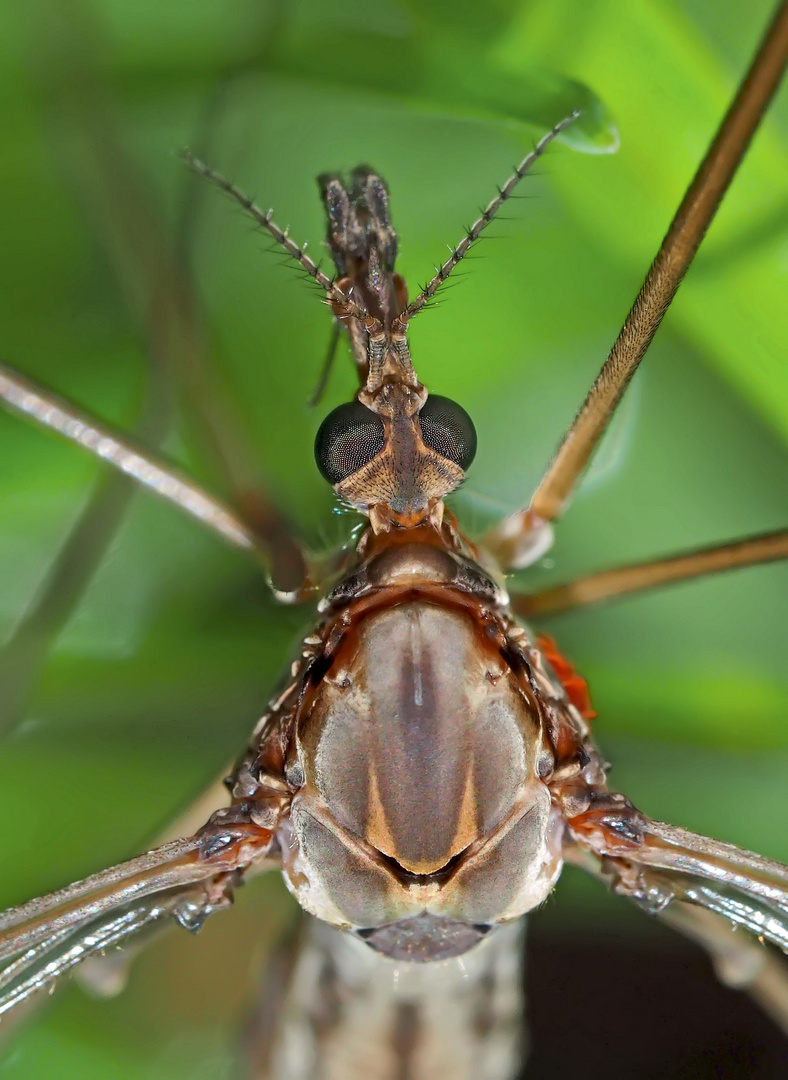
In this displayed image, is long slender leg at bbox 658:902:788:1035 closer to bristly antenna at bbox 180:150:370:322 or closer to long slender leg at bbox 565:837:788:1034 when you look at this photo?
long slender leg at bbox 565:837:788:1034

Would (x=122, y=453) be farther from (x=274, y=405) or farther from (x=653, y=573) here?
(x=653, y=573)

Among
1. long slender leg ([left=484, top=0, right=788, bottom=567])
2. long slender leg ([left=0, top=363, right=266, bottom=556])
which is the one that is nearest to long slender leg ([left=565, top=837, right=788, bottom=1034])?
long slender leg ([left=484, top=0, right=788, bottom=567])

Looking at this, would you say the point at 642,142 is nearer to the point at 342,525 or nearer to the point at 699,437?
the point at 699,437

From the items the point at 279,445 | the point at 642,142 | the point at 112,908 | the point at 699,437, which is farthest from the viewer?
the point at 279,445

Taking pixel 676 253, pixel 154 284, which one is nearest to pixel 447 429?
pixel 676 253

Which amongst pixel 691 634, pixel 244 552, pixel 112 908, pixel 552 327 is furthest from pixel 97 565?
pixel 691 634

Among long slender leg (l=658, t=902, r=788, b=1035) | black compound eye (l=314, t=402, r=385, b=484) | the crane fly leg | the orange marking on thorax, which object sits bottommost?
long slender leg (l=658, t=902, r=788, b=1035)
